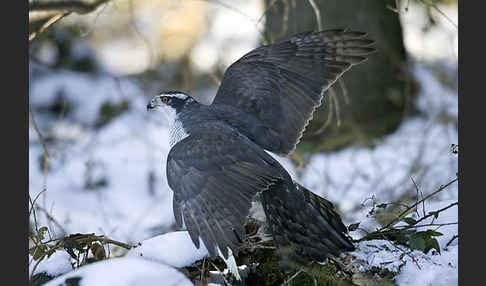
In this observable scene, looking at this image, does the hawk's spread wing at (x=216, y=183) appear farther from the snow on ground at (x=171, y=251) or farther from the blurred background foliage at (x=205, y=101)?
the blurred background foliage at (x=205, y=101)

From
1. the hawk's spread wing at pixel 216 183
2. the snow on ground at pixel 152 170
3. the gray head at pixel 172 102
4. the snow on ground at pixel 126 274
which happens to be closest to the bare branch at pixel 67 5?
the gray head at pixel 172 102

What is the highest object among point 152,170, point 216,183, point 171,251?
point 216,183

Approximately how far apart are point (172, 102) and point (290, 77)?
0.86m

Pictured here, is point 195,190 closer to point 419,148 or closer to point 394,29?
point 419,148

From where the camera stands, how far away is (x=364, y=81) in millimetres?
7012

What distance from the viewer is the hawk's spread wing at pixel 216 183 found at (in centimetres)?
302

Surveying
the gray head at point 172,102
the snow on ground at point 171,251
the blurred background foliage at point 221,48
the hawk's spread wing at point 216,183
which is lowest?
the snow on ground at point 171,251

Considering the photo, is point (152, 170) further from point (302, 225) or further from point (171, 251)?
point (302, 225)

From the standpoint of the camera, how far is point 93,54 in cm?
918

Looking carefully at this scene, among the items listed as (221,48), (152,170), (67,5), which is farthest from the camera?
(221,48)

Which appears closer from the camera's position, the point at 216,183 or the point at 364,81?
the point at 216,183

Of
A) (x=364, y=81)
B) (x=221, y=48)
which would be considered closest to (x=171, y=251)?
(x=364, y=81)

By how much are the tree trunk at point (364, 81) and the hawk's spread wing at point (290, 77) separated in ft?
8.67

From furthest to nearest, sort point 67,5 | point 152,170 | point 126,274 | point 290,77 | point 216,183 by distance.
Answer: point 152,170 → point 67,5 → point 290,77 → point 216,183 → point 126,274
